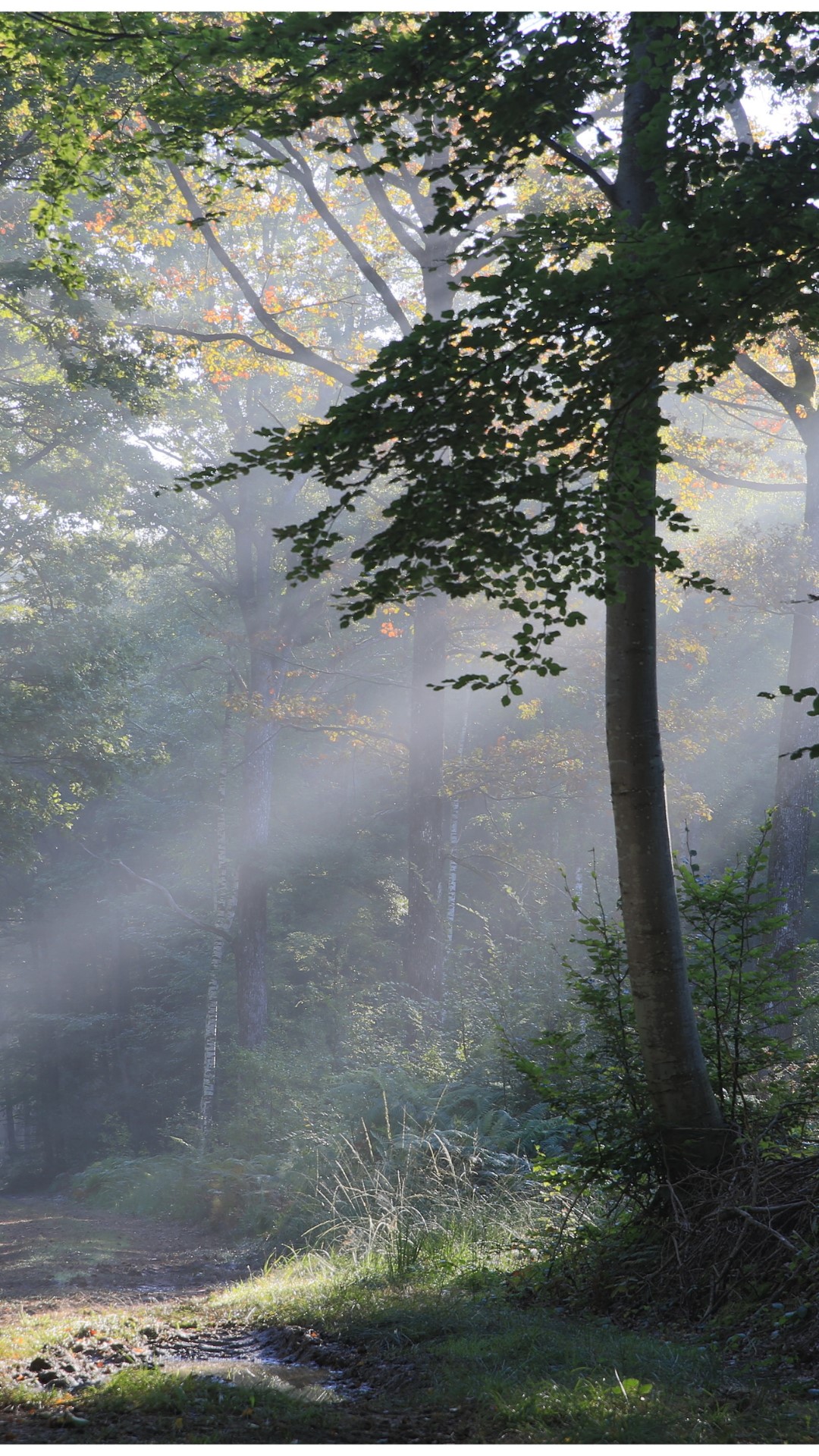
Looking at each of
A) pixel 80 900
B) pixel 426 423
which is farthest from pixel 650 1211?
pixel 80 900

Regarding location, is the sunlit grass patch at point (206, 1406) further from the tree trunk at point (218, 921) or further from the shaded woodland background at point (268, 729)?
the tree trunk at point (218, 921)

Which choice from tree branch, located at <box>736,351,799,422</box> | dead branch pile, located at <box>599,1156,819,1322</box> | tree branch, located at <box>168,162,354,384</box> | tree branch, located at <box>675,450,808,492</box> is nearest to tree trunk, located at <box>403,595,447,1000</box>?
tree branch, located at <box>168,162,354,384</box>

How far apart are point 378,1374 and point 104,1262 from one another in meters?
7.01

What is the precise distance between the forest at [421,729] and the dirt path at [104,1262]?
0.41ft

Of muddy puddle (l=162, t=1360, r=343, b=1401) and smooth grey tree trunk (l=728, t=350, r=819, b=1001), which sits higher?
smooth grey tree trunk (l=728, t=350, r=819, b=1001)

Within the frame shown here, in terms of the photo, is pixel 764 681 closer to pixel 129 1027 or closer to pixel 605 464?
pixel 129 1027

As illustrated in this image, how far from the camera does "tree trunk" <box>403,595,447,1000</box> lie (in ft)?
48.6

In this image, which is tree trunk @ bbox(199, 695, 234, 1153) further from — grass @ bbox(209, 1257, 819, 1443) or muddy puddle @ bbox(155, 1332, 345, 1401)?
grass @ bbox(209, 1257, 819, 1443)

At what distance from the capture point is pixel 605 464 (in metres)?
3.98

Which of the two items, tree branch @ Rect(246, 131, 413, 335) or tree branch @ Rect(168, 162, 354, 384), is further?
tree branch @ Rect(168, 162, 354, 384)

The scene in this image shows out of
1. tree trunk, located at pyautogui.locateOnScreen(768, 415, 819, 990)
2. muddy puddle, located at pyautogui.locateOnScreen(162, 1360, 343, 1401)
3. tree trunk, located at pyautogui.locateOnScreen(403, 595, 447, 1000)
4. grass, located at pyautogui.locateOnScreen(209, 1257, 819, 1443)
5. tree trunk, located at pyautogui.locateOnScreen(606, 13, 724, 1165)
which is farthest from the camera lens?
tree trunk, located at pyautogui.locateOnScreen(403, 595, 447, 1000)

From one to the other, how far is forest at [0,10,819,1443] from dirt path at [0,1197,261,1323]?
126 mm

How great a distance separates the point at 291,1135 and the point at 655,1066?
23.2 feet

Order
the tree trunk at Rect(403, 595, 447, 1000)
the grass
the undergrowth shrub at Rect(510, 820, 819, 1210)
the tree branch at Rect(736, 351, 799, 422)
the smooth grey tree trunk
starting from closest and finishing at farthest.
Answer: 1. the grass
2. the undergrowth shrub at Rect(510, 820, 819, 1210)
3. the tree branch at Rect(736, 351, 799, 422)
4. the smooth grey tree trunk
5. the tree trunk at Rect(403, 595, 447, 1000)
